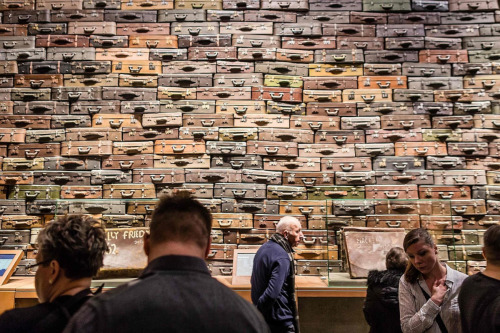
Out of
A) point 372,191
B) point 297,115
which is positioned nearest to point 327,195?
point 372,191

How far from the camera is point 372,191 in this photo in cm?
550

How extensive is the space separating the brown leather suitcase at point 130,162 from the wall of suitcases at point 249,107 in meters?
0.02

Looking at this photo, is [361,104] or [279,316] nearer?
[279,316]

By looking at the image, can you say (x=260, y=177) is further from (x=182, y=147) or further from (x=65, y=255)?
(x=65, y=255)

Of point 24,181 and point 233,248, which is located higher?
point 24,181

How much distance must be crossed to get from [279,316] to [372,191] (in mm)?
2554

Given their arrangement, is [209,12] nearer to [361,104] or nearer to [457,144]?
[361,104]

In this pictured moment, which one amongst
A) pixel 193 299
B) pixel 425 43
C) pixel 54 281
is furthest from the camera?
pixel 425 43

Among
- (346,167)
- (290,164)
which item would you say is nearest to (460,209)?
(346,167)

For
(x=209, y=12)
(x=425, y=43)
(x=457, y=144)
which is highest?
(x=209, y=12)

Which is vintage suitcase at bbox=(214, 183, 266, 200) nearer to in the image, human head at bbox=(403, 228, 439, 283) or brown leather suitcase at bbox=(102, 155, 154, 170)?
brown leather suitcase at bbox=(102, 155, 154, 170)

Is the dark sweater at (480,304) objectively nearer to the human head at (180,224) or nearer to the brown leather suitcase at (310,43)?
the human head at (180,224)

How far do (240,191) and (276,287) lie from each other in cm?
216

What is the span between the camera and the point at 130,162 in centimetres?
557
